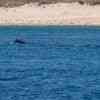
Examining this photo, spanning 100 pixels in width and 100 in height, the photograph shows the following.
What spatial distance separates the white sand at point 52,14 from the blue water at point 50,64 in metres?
8.77

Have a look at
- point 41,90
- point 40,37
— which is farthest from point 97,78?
point 40,37

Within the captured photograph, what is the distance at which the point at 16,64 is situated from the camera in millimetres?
34562

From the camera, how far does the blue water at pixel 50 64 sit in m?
25.9

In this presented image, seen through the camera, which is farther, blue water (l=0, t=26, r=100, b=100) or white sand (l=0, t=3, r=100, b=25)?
white sand (l=0, t=3, r=100, b=25)

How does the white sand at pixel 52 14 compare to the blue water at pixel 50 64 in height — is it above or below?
above

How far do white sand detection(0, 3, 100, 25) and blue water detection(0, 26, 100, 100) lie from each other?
8.77 meters

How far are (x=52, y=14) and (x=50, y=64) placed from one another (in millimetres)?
34076

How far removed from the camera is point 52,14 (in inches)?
2675

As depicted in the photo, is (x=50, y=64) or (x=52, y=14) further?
(x=52, y=14)

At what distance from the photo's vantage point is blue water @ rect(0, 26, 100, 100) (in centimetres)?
2586

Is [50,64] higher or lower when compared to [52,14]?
lower

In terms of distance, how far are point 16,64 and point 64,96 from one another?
984 cm

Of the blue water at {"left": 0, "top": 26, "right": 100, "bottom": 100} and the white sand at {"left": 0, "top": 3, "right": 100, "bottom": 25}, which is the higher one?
the white sand at {"left": 0, "top": 3, "right": 100, "bottom": 25}

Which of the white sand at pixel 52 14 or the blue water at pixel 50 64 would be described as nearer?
the blue water at pixel 50 64
